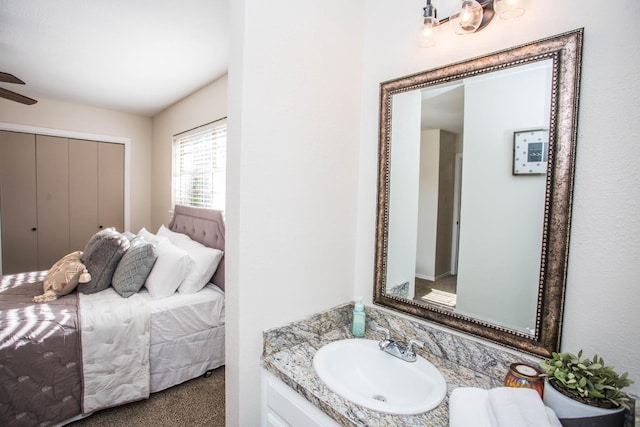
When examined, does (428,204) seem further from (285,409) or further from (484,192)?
(285,409)

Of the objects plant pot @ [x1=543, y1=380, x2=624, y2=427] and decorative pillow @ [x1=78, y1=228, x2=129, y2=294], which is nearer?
plant pot @ [x1=543, y1=380, x2=624, y2=427]

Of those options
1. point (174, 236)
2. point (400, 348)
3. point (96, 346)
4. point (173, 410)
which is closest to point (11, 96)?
point (174, 236)

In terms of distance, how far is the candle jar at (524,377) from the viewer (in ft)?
2.82

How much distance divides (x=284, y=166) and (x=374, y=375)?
2.87 ft

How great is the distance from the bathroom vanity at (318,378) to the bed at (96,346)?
46.6 inches

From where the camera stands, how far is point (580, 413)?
71cm

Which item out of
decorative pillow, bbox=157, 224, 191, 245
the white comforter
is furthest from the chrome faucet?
decorative pillow, bbox=157, 224, 191, 245

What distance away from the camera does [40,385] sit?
1631mm

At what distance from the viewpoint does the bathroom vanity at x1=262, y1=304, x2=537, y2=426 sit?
881 millimetres

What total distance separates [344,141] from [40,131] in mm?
4242

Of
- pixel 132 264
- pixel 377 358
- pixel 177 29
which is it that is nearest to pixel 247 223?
pixel 377 358

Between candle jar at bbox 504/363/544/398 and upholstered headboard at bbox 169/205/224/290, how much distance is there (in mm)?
1964

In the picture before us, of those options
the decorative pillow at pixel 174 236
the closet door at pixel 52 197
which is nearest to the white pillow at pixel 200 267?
the decorative pillow at pixel 174 236

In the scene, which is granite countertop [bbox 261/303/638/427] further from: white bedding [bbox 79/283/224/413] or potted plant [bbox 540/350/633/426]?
white bedding [bbox 79/283/224/413]
